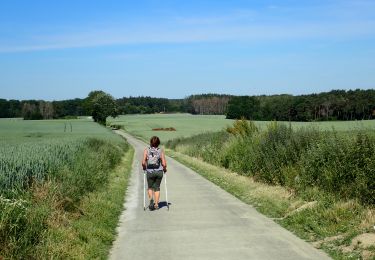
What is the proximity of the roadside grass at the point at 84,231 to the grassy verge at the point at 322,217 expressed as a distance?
3.95m

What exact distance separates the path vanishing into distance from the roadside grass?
0.26 m

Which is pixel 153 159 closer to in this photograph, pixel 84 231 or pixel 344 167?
pixel 84 231

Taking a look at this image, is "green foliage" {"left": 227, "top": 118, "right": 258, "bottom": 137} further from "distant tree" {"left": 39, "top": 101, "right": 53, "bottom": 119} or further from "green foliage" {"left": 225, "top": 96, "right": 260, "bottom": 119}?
"distant tree" {"left": 39, "top": 101, "right": 53, "bottom": 119}

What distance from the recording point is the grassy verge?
884 cm

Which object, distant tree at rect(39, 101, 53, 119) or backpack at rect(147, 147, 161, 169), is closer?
backpack at rect(147, 147, 161, 169)

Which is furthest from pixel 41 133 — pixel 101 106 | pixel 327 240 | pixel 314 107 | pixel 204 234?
pixel 101 106

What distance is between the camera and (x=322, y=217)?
36.0ft

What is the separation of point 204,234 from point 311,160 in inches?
211

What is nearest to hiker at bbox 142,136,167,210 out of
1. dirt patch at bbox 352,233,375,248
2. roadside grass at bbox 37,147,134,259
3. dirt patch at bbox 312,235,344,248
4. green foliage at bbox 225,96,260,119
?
roadside grass at bbox 37,147,134,259

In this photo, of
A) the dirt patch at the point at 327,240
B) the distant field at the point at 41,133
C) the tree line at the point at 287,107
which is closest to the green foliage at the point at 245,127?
the distant field at the point at 41,133

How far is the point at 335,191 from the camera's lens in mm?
12672

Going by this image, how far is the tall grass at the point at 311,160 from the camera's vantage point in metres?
11.7

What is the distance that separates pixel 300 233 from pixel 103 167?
44.8ft

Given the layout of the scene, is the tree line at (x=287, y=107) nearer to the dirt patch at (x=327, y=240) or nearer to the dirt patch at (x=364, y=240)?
the dirt patch at (x=327, y=240)
